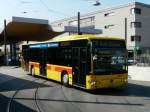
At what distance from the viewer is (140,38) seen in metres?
66.3

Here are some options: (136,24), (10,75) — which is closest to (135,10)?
(136,24)

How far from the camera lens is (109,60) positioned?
16.4 metres

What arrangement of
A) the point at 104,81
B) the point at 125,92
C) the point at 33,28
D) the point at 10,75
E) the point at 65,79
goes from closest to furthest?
the point at 104,81 < the point at 125,92 < the point at 65,79 < the point at 10,75 < the point at 33,28

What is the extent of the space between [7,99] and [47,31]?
33198 millimetres

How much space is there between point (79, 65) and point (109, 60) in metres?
1.64

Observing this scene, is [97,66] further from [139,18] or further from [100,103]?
[139,18]

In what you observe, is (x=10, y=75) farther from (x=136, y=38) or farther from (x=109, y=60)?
(x=136, y=38)

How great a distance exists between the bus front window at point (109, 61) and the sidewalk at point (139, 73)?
6477 millimetres

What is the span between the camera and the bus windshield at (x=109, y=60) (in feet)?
52.5

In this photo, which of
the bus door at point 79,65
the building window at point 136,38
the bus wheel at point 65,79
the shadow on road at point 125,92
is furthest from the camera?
the building window at point 136,38

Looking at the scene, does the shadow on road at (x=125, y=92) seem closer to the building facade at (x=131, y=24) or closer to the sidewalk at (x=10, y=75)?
the sidewalk at (x=10, y=75)

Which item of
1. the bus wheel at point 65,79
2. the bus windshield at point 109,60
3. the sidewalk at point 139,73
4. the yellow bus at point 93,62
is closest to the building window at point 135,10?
the sidewalk at point 139,73

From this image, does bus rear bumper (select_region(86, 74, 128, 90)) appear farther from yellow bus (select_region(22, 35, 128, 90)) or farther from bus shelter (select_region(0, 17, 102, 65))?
bus shelter (select_region(0, 17, 102, 65))

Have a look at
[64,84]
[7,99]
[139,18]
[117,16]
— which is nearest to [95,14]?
[117,16]
